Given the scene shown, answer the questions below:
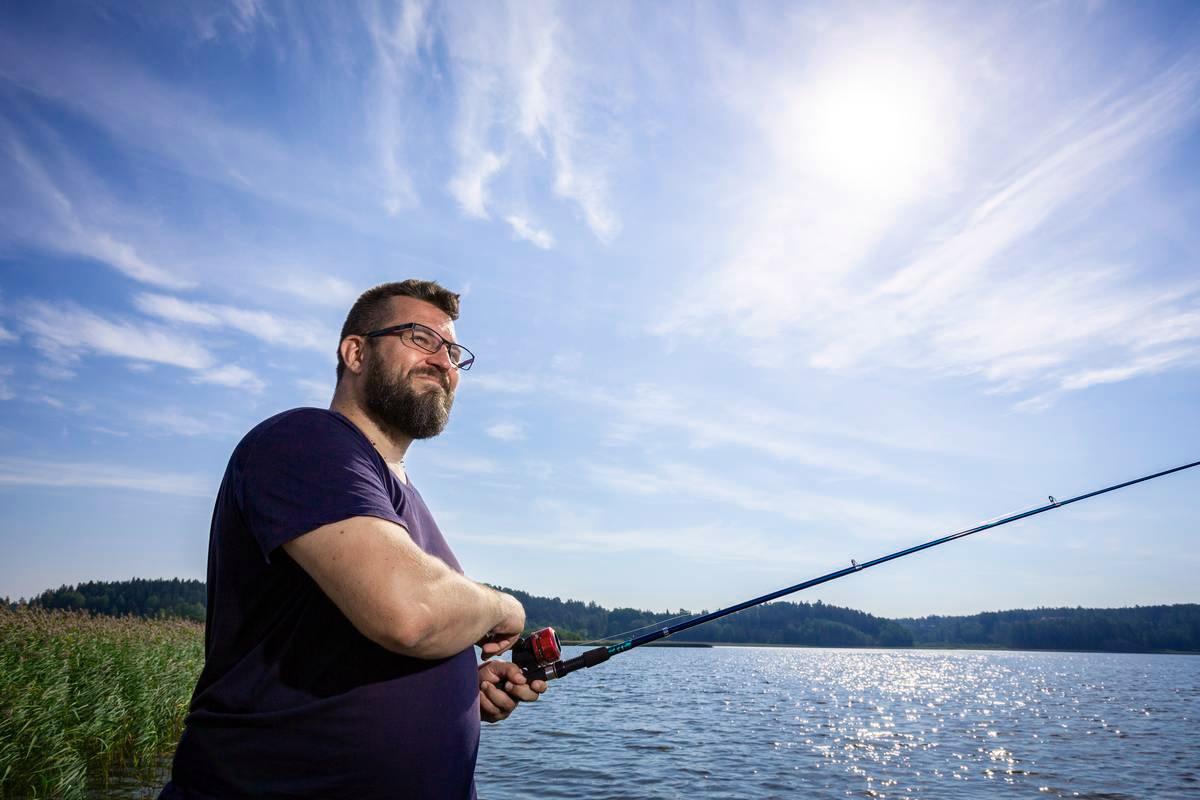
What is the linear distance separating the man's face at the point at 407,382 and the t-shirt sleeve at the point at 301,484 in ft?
1.96

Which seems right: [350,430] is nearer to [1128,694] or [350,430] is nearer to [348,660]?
[348,660]

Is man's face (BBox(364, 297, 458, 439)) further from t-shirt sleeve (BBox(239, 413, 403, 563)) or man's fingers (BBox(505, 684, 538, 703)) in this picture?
man's fingers (BBox(505, 684, 538, 703))

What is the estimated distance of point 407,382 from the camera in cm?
280

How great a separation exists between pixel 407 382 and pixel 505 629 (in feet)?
3.58

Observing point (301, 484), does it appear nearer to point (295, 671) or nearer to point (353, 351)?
point (295, 671)

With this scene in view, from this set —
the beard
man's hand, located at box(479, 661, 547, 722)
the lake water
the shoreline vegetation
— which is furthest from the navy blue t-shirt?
the lake water

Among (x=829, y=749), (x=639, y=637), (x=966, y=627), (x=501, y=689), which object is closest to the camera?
(x=501, y=689)

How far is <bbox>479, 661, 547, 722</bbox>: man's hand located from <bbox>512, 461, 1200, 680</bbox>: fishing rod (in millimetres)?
86

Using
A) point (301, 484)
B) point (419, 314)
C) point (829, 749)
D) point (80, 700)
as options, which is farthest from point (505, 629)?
point (829, 749)

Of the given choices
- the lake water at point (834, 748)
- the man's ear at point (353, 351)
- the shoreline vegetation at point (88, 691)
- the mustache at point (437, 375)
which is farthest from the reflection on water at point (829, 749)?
the mustache at point (437, 375)

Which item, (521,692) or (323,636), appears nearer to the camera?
(323,636)

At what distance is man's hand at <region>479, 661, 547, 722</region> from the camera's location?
3090mm

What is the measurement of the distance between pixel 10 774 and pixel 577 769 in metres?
10.7

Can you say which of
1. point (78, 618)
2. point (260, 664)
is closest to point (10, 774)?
point (78, 618)
